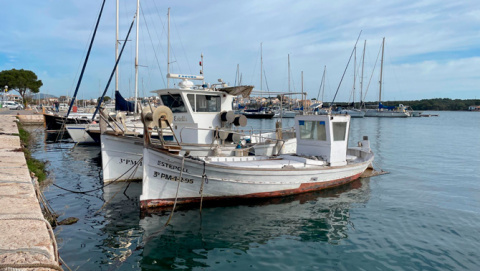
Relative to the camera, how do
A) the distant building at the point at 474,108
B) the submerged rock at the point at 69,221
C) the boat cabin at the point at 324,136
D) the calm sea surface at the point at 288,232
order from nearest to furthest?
the calm sea surface at the point at 288,232
the submerged rock at the point at 69,221
the boat cabin at the point at 324,136
the distant building at the point at 474,108

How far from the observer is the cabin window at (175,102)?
13.6m

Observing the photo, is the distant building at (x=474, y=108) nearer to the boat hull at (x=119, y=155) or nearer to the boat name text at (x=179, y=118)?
the boat name text at (x=179, y=118)

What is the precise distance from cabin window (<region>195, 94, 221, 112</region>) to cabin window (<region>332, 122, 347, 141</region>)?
15.9 ft

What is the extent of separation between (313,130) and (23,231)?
938 cm

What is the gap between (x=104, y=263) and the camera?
21.6 feet

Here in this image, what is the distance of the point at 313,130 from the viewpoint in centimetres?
1212

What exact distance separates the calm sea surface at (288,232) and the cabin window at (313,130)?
2019mm

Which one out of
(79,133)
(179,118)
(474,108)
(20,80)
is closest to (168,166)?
(179,118)

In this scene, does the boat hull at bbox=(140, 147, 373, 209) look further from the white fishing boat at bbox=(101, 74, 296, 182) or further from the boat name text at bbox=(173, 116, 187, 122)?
the boat name text at bbox=(173, 116, 187, 122)

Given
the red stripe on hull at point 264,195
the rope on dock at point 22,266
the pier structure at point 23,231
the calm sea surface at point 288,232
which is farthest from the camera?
the red stripe on hull at point 264,195

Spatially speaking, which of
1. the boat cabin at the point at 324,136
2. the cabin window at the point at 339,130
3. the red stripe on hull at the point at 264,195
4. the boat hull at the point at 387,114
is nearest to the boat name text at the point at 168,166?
the red stripe on hull at the point at 264,195

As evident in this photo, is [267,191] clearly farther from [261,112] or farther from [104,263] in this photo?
[261,112]

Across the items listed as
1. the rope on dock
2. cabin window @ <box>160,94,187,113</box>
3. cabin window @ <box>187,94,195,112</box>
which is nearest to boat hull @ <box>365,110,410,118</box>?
cabin window @ <box>187,94,195,112</box>

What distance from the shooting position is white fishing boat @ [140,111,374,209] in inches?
369
